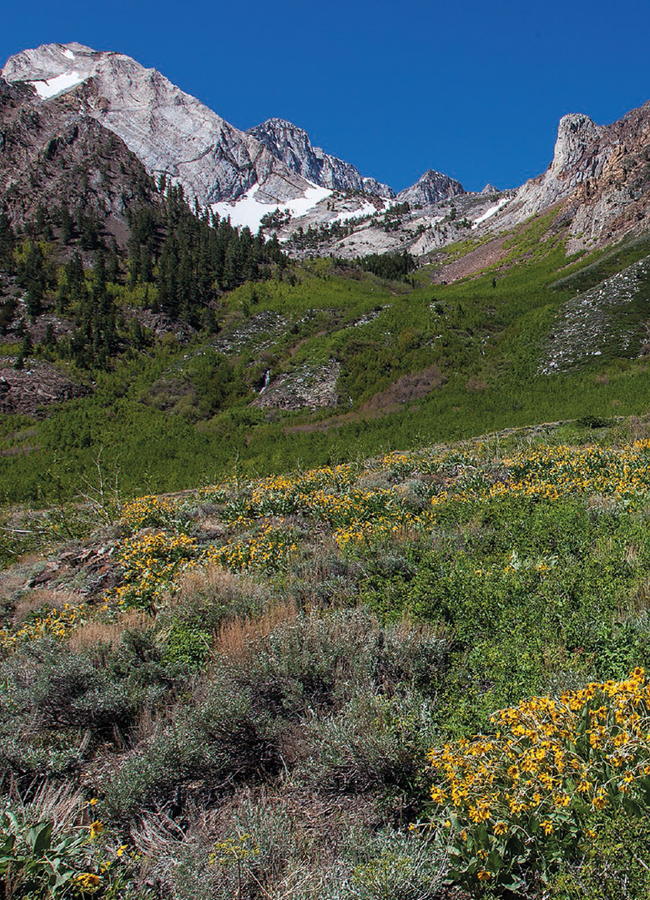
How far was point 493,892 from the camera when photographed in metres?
1.90

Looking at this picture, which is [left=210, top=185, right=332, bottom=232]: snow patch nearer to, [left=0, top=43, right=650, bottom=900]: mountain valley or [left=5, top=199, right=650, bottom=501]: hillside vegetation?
[left=5, top=199, right=650, bottom=501]: hillside vegetation

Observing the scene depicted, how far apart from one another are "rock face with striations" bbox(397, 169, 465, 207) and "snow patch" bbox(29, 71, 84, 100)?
10439 centimetres

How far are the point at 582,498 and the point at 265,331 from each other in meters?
31.1

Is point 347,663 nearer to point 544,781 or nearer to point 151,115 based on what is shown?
point 544,781

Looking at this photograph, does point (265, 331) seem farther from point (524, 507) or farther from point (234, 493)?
point (524, 507)

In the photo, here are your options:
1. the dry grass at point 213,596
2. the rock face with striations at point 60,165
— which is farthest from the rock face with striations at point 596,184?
the rock face with striations at point 60,165

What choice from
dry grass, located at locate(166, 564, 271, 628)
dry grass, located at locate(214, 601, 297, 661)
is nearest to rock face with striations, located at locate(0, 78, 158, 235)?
dry grass, located at locate(166, 564, 271, 628)

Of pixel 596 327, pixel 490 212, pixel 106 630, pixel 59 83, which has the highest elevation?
pixel 59 83

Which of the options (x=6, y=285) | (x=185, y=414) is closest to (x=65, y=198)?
(x=6, y=285)

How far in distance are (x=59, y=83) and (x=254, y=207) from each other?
49.8 metres

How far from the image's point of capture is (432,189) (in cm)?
17225

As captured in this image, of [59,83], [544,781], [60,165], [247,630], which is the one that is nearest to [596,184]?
[247,630]

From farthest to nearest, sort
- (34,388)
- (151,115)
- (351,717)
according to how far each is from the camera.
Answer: (151,115)
(34,388)
(351,717)

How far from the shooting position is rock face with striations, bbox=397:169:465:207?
6727 inches
